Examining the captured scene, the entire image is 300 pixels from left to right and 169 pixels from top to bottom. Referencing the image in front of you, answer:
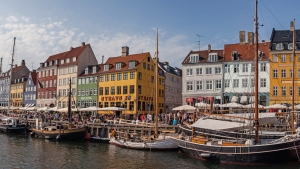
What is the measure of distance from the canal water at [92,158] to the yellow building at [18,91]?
53204mm

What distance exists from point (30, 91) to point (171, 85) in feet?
122

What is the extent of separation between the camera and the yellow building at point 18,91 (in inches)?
3344

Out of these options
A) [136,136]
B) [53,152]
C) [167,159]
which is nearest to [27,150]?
[53,152]

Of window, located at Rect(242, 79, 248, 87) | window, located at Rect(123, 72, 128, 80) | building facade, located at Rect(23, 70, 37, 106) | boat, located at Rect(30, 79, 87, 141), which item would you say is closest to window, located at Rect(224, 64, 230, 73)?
window, located at Rect(242, 79, 248, 87)

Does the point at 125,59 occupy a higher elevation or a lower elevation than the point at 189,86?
higher

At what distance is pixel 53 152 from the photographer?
3138cm

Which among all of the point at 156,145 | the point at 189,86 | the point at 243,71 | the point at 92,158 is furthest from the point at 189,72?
the point at 92,158

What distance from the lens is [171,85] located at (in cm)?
6875

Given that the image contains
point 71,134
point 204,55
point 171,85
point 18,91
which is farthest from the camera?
point 18,91

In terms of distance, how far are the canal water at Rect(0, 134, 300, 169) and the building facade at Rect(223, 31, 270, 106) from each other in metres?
25.4

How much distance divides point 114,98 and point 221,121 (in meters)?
34.9

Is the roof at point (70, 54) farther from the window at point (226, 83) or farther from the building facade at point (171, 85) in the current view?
the window at point (226, 83)

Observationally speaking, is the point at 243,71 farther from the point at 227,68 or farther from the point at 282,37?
the point at 282,37

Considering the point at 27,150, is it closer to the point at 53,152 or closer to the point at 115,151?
the point at 53,152
